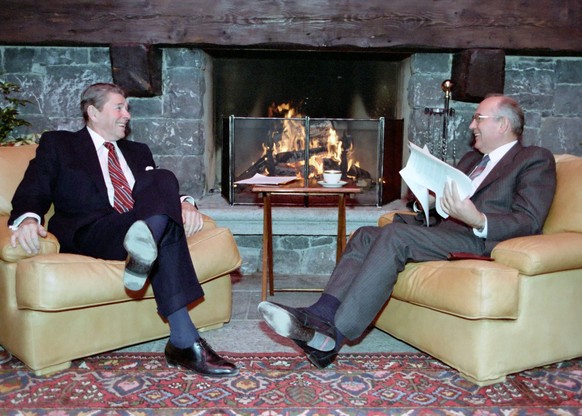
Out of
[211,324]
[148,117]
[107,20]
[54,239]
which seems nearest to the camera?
[54,239]

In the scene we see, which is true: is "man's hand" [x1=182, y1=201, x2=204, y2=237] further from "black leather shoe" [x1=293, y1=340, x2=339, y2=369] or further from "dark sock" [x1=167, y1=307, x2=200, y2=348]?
"black leather shoe" [x1=293, y1=340, x2=339, y2=369]

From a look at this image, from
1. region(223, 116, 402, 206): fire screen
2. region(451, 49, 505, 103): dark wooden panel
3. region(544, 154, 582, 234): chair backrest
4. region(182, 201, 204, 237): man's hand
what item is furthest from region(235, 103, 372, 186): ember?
region(544, 154, 582, 234): chair backrest

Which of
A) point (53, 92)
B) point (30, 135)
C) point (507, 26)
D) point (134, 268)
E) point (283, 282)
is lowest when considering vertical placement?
point (283, 282)

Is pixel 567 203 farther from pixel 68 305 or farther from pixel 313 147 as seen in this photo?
pixel 68 305

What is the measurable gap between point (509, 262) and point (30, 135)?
2.81 meters

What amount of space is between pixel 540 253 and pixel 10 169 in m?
2.18

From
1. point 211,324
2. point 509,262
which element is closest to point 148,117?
point 211,324

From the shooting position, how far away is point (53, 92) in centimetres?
390

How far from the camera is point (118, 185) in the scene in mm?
2783

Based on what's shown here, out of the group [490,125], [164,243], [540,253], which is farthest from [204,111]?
[540,253]

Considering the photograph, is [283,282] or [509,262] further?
[283,282]

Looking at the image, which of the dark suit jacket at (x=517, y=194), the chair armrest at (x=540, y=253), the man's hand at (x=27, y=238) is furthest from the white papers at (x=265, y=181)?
the chair armrest at (x=540, y=253)

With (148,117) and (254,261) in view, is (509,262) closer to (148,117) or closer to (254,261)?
(254,261)

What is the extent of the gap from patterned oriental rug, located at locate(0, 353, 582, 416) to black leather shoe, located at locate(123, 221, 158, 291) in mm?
414
